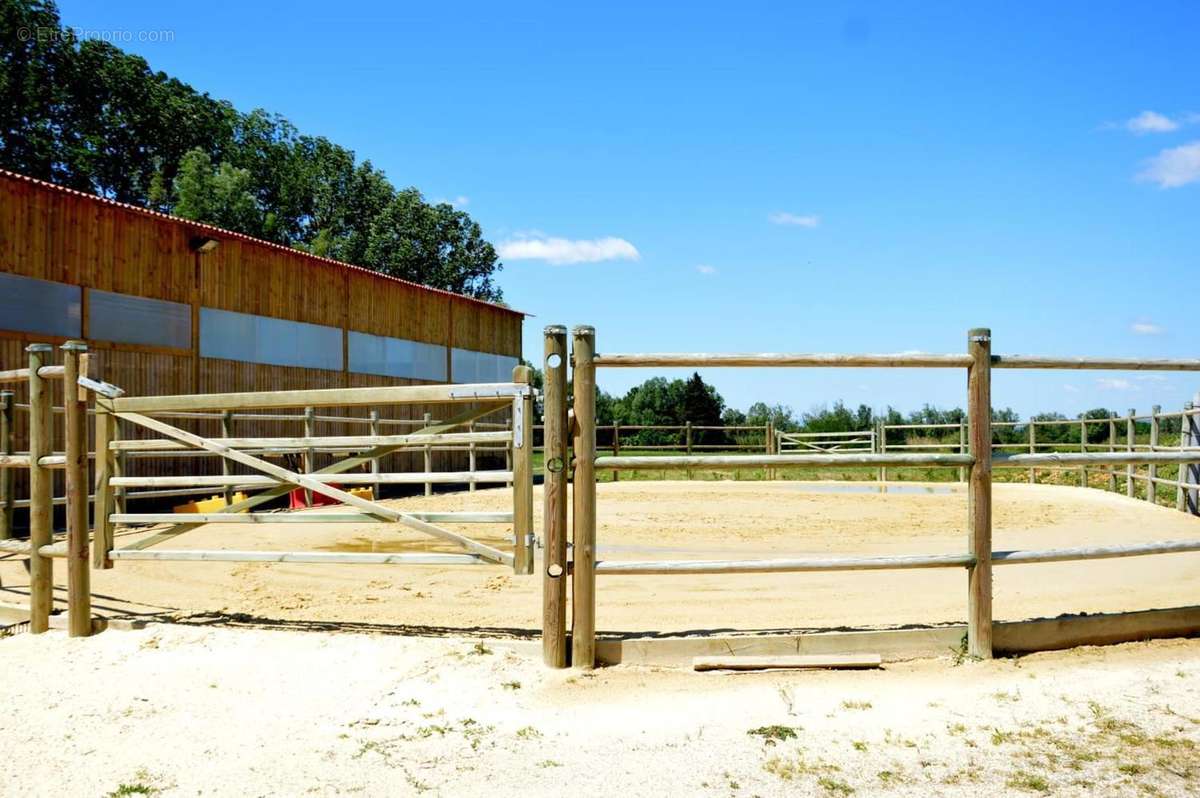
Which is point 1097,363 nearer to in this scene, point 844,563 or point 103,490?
point 844,563

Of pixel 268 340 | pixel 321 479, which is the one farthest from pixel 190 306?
pixel 321 479

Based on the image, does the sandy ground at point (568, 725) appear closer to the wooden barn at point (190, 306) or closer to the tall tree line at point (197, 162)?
the wooden barn at point (190, 306)

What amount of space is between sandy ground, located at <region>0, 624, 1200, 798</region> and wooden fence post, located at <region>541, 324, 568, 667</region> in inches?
6.1

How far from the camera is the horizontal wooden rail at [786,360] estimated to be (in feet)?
13.4

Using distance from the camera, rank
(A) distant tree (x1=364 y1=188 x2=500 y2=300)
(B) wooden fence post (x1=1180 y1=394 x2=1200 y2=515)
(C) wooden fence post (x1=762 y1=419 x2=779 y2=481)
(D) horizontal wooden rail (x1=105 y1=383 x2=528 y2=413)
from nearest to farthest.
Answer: (D) horizontal wooden rail (x1=105 y1=383 x2=528 y2=413)
(B) wooden fence post (x1=1180 y1=394 x2=1200 y2=515)
(C) wooden fence post (x1=762 y1=419 x2=779 y2=481)
(A) distant tree (x1=364 y1=188 x2=500 y2=300)

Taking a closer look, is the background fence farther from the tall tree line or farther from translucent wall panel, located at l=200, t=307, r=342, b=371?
the tall tree line

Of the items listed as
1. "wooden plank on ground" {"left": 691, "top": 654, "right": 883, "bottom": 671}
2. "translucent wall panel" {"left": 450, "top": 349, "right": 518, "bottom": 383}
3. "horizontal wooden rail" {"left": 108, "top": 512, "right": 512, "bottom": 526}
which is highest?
"translucent wall panel" {"left": 450, "top": 349, "right": 518, "bottom": 383}

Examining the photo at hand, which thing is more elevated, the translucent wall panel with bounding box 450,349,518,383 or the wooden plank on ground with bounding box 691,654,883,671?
the translucent wall panel with bounding box 450,349,518,383

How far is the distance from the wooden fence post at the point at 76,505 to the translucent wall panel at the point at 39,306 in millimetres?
7902

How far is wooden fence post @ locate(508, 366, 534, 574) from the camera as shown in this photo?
4230 mm

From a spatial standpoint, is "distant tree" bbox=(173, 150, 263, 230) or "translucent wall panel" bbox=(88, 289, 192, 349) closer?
"translucent wall panel" bbox=(88, 289, 192, 349)

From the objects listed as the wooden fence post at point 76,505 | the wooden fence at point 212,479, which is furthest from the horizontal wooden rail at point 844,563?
the wooden fence post at point 76,505

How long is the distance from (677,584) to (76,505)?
377 centimetres

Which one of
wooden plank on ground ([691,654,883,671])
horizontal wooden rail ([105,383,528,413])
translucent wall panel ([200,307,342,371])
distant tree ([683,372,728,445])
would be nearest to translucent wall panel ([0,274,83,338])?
translucent wall panel ([200,307,342,371])
